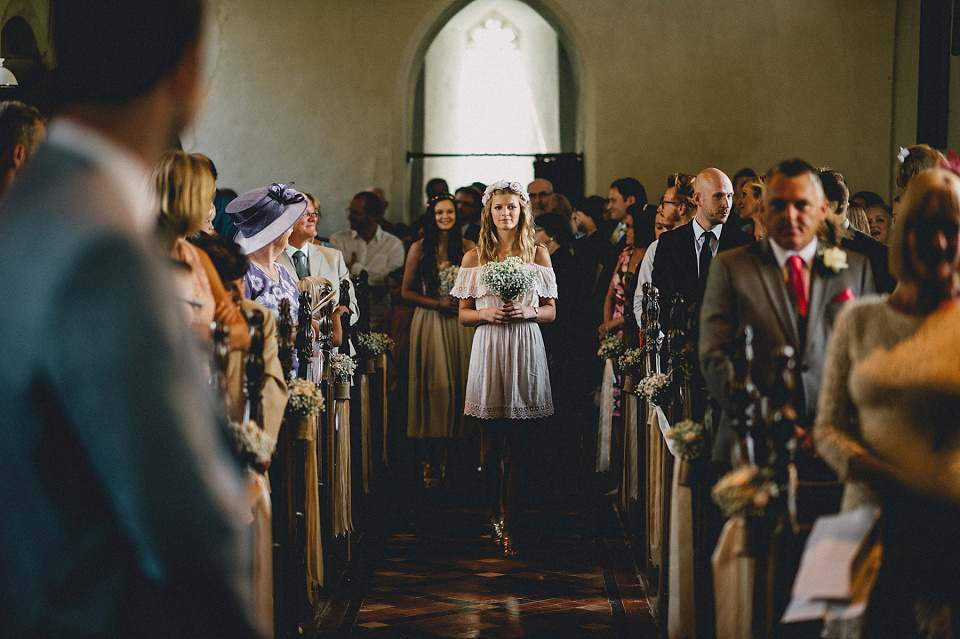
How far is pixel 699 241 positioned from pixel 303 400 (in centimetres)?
245

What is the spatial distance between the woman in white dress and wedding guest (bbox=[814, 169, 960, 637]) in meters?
3.41

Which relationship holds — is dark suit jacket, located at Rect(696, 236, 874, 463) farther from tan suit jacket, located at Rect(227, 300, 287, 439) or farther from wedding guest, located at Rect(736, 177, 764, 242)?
wedding guest, located at Rect(736, 177, 764, 242)

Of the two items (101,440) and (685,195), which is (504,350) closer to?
(685,195)

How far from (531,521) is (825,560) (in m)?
4.47

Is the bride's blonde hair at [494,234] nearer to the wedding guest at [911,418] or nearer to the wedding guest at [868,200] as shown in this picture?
the wedding guest at [868,200]

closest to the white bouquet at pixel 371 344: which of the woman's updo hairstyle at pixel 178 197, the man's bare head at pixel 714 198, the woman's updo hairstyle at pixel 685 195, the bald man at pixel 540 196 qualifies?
the woman's updo hairstyle at pixel 685 195

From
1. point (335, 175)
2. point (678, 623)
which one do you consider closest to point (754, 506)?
point (678, 623)

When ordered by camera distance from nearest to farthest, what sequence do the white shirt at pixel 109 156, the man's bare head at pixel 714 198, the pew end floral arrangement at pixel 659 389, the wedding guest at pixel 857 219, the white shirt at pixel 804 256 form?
the white shirt at pixel 109 156 → the white shirt at pixel 804 256 → the pew end floral arrangement at pixel 659 389 → the man's bare head at pixel 714 198 → the wedding guest at pixel 857 219

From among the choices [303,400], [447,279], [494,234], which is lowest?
[303,400]

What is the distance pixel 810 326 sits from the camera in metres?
3.63

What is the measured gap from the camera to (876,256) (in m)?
4.06

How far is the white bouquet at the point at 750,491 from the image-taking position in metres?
2.97

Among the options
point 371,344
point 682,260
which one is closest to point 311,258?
point 371,344

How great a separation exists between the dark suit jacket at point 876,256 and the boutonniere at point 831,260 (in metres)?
0.27
